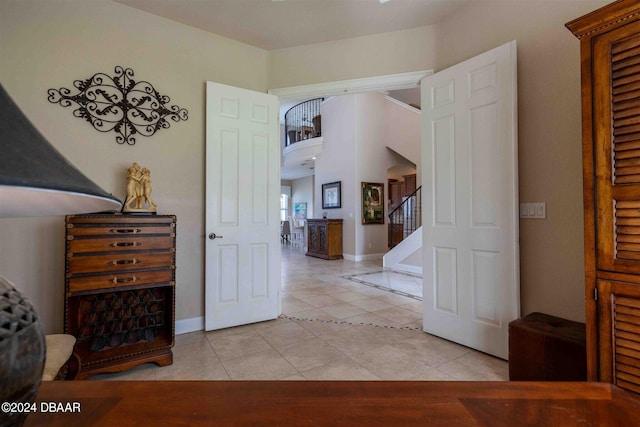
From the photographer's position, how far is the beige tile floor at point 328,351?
2082 mm

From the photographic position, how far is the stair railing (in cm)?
735

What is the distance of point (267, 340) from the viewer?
2660mm

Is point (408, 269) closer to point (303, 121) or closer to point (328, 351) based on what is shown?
point (328, 351)

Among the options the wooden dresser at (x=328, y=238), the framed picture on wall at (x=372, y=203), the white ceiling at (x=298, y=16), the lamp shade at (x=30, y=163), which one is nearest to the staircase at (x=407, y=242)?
the framed picture on wall at (x=372, y=203)

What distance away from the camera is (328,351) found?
95.8 inches

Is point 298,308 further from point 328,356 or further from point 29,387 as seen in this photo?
point 29,387

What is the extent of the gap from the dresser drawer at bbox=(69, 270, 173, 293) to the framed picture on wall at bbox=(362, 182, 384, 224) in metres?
5.88

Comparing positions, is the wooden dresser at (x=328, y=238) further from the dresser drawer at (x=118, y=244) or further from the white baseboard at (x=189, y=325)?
the dresser drawer at (x=118, y=244)

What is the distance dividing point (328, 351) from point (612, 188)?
2061 millimetres

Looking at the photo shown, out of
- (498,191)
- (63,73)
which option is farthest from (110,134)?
(498,191)

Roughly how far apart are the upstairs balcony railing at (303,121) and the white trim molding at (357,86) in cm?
571

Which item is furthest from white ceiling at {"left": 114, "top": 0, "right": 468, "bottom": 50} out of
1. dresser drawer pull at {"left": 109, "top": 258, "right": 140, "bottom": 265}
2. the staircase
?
the staircase

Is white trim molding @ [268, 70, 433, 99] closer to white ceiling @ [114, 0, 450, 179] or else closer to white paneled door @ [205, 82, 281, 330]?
white paneled door @ [205, 82, 281, 330]

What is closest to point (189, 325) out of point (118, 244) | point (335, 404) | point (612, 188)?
point (118, 244)
